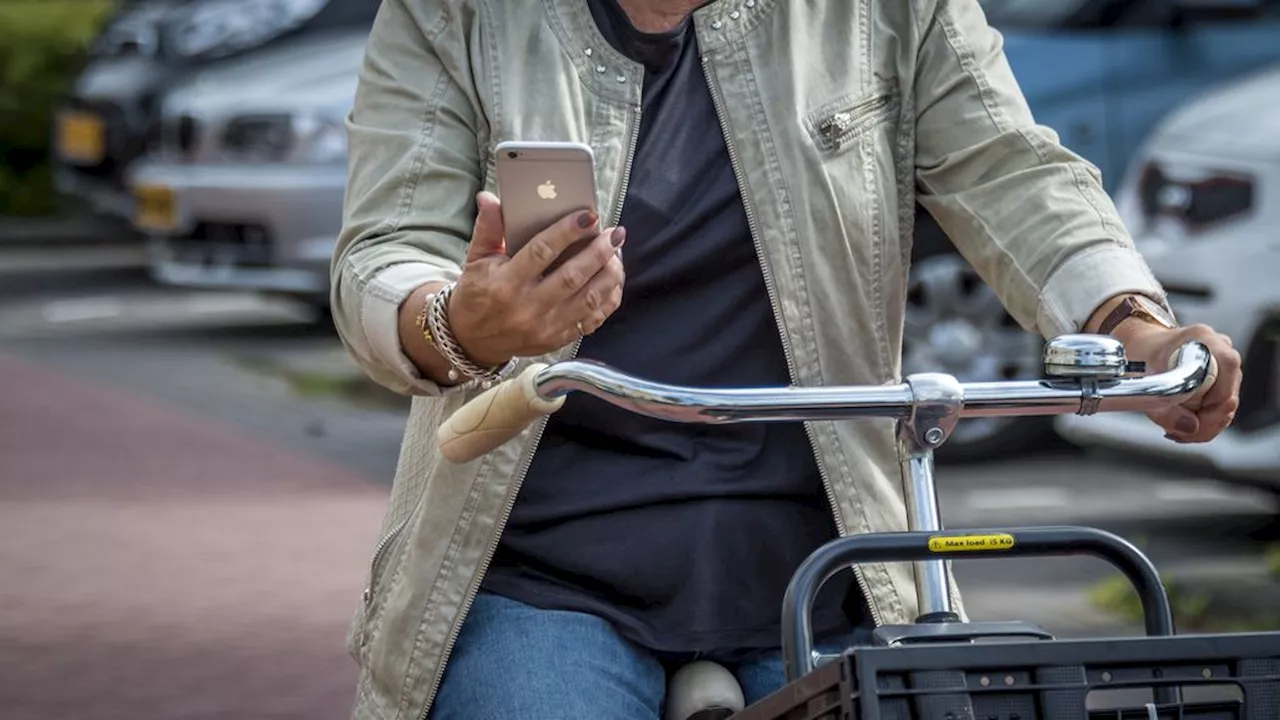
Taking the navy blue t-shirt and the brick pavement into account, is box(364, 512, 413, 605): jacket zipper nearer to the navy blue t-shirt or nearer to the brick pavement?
the navy blue t-shirt

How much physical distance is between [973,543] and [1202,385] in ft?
1.03

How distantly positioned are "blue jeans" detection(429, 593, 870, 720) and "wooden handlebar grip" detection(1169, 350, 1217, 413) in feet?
1.50

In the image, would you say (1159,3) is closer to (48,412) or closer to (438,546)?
(48,412)

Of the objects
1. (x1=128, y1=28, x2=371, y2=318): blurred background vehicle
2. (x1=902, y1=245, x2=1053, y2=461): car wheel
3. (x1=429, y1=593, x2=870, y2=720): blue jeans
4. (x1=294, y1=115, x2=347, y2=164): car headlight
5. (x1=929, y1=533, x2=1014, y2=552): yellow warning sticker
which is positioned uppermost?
(x1=929, y1=533, x2=1014, y2=552): yellow warning sticker

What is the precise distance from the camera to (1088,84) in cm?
773

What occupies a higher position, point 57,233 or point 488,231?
point 488,231

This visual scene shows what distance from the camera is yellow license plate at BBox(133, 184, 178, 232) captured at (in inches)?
438

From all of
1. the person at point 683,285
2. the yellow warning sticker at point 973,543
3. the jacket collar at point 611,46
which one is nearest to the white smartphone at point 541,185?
the person at point 683,285

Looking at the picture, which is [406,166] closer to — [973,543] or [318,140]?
[973,543]

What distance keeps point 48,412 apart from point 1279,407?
5.67m

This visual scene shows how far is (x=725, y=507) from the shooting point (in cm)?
246

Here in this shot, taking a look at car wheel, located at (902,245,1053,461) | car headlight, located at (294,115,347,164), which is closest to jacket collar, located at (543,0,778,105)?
car wheel, located at (902,245,1053,461)

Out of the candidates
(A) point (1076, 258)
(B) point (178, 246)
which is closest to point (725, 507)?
(A) point (1076, 258)

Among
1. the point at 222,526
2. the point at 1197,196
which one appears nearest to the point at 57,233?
the point at 222,526
